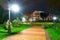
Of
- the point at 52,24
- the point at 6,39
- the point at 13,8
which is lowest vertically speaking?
the point at 6,39

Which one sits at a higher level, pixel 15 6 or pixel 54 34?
pixel 15 6

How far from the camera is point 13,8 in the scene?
736 cm

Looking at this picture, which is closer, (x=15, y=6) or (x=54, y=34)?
(x=15, y=6)

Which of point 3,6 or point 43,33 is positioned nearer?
point 3,6

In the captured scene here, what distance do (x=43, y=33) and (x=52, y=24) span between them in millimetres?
1890

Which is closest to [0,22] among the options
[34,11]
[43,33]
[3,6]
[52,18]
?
[3,6]

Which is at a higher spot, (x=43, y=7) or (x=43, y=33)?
(x=43, y=7)

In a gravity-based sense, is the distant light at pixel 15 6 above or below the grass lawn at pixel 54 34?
above

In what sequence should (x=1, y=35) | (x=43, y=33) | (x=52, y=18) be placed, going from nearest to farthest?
(x=52, y=18), (x=1, y=35), (x=43, y=33)

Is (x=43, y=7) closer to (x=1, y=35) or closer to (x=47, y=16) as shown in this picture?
(x=47, y=16)

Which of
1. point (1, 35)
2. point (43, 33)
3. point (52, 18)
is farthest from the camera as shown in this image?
point (43, 33)

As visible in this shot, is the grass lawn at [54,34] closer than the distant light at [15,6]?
No

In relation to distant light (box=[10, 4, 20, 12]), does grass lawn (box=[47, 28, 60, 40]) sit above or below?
below

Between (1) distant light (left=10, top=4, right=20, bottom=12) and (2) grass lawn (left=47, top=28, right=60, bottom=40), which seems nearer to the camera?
(1) distant light (left=10, top=4, right=20, bottom=12)
